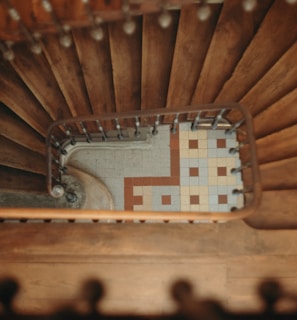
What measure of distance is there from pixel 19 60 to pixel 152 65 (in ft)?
3.38

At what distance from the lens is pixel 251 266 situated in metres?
2.23

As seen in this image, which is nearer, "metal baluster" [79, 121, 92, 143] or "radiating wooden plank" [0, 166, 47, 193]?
"radiating wooden plank" [0, 166, 47, 193]

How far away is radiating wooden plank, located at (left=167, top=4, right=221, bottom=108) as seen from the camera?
2.47 metres

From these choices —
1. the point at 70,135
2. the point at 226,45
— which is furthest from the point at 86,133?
the point at 226,45

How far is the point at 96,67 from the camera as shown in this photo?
280 cm

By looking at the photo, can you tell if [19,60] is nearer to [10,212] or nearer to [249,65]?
[10,212]

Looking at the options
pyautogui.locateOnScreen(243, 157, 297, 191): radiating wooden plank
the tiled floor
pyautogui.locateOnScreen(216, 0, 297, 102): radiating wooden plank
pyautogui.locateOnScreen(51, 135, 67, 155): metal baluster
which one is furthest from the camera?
the tiled floor

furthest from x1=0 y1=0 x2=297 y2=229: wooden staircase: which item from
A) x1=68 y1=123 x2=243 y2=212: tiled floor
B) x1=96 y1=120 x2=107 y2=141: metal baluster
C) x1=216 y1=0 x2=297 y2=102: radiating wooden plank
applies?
x1=68 y1=123 x2=243 y2=212: tiled floor

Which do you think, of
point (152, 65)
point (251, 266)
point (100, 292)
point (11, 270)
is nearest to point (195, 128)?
point (152, 65)

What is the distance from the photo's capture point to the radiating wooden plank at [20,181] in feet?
10.7

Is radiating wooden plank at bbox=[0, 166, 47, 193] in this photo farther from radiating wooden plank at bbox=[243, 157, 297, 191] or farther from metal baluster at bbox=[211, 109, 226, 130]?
radiating wooden plank at bbox=[243, 157, 297, 191]

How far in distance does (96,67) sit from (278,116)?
5.01 ft

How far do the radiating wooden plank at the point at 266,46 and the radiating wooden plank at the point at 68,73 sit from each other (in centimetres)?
123

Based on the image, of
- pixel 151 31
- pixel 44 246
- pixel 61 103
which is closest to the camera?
pixel 44 246
